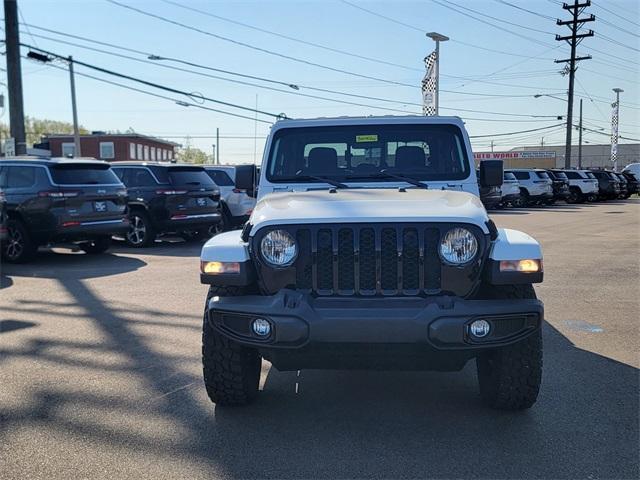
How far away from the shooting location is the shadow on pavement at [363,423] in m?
3.38

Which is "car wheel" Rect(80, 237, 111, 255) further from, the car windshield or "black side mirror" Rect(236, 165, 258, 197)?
the car windshield

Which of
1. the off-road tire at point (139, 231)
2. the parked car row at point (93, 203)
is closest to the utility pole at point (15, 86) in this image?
the parked car row at point (93, 203)

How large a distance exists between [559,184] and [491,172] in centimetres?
2924

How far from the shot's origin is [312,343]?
3.46m

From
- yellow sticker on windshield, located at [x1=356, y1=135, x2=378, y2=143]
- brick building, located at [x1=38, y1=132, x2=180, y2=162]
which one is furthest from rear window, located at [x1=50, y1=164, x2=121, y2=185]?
brick building, located at [x1=38, y1=132, x2=180, y2=162]

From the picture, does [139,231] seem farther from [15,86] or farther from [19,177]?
[15,86]

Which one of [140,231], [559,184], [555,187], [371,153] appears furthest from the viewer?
[559,184]

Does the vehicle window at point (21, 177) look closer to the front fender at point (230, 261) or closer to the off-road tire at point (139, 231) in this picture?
the off-road tire at point (139, 231)

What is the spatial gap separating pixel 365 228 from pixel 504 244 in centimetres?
82

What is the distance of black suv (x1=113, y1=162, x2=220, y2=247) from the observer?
12836mm

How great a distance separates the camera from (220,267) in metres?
3.75

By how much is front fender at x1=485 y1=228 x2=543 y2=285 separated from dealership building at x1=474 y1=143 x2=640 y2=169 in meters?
82.1

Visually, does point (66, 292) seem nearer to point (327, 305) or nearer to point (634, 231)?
point (327, 305)

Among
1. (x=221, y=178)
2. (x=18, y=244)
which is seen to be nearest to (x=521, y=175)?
(x=221, y=178)
